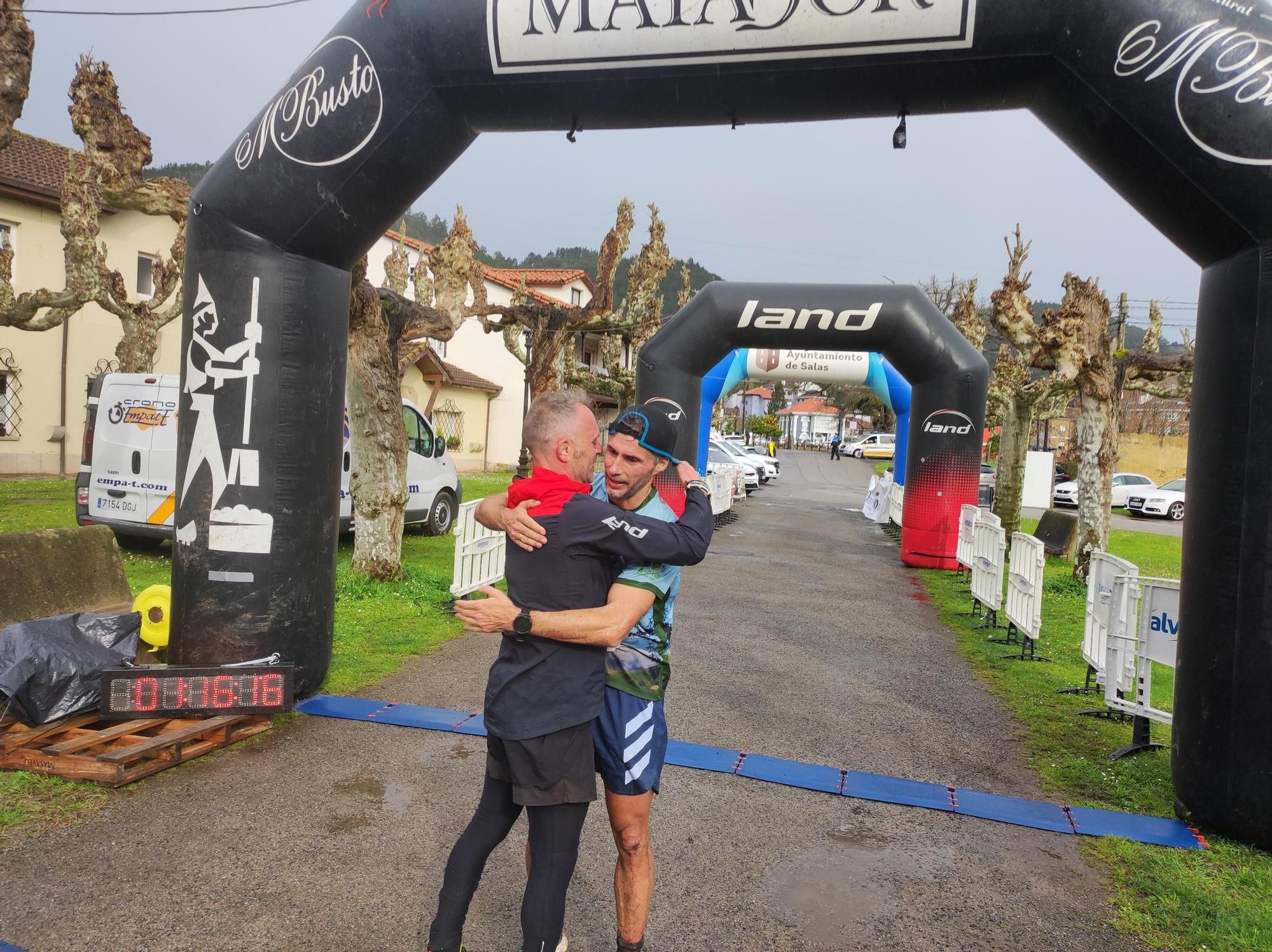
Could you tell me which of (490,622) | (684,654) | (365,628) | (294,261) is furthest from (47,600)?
(490,622)

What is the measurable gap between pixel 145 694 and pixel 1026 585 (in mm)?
7047

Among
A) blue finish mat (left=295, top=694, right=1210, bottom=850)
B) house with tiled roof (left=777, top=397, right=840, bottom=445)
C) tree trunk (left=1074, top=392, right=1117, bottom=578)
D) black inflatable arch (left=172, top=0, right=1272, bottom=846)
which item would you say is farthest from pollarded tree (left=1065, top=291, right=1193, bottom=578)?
house with tiled roof (left=777, top=397, right=840, bottom=445)

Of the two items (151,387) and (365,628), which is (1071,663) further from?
(151,387)

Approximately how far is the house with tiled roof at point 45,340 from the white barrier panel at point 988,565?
16.2 meters

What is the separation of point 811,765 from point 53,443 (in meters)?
21.2

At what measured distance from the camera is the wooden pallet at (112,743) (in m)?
4.24

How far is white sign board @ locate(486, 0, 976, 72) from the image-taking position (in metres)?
4.47

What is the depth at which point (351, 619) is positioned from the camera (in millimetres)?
8094

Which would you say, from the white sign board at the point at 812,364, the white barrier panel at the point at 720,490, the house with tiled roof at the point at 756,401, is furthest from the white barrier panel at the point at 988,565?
the house with tiled roof at the point at 756,401

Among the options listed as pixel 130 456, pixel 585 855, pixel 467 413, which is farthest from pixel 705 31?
pixel 467 413

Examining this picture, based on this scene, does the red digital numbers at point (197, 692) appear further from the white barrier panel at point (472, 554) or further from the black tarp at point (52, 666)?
the white barrier panel at point (472, 554)

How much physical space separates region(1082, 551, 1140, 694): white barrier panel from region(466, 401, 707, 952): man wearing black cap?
386 cm

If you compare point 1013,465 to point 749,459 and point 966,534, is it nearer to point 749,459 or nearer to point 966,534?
point 966,534

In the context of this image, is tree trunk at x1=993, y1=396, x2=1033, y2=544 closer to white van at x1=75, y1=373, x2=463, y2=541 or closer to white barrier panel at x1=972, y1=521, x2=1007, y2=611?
white barrier panel at x1=972, y1=521, x2=1007, y2=611
